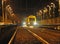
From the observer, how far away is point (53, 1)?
71625mm

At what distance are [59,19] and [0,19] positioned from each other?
19.1m

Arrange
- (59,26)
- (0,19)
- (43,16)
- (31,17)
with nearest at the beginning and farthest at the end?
(59,26)
(0,19)
(31,17)
(43,16)

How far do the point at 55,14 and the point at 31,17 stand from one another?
11.8m

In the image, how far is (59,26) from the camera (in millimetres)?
40438

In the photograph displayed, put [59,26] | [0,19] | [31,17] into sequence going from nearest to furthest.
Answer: [59,26], [0,19], [31,17]

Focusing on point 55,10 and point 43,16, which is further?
point 43,16

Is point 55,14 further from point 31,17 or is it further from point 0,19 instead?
point 0,19

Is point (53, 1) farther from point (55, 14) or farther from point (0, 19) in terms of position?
point (0, 19)

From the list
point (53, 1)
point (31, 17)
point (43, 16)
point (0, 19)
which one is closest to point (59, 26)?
point (0, 19)

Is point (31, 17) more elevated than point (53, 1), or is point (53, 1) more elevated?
point (53, 1)

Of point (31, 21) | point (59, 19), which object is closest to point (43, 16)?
point (31, 21)

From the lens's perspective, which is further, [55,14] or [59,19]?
[55,14]

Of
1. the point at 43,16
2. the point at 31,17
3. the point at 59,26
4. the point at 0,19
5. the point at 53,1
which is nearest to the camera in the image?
the point at 59,26

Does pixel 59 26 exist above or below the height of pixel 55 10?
below
